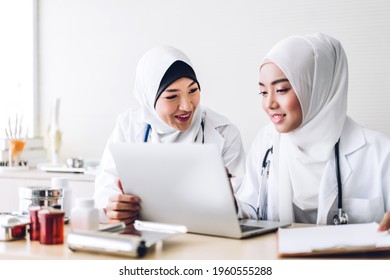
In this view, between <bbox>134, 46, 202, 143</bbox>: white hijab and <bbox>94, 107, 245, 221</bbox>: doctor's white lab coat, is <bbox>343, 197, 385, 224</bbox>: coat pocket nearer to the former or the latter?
<bbox>94, 107, 245, 221</bbox>: doctor's white lab coat

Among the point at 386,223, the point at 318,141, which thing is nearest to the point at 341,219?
the point at 318,141

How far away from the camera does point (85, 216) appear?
53.2 inches

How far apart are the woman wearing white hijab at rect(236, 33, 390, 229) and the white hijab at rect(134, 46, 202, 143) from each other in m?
0.60

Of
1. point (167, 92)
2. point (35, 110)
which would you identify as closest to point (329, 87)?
point (167, 92)

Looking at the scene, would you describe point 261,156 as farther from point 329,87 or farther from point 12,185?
point 12,185

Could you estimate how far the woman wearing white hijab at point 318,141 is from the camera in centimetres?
178

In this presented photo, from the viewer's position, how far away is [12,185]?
3391 millimetres

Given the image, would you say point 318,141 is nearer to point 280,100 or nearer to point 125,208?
A: point 280,100

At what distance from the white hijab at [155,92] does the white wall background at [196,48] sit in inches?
34.4

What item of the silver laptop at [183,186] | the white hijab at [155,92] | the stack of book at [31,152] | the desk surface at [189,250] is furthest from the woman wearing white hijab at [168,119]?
the stack of book at [31,152]

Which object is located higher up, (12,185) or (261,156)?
(261,156)

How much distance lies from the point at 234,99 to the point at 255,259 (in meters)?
2.11

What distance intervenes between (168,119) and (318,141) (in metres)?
0.74

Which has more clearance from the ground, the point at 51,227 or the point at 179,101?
the point at 179,101
